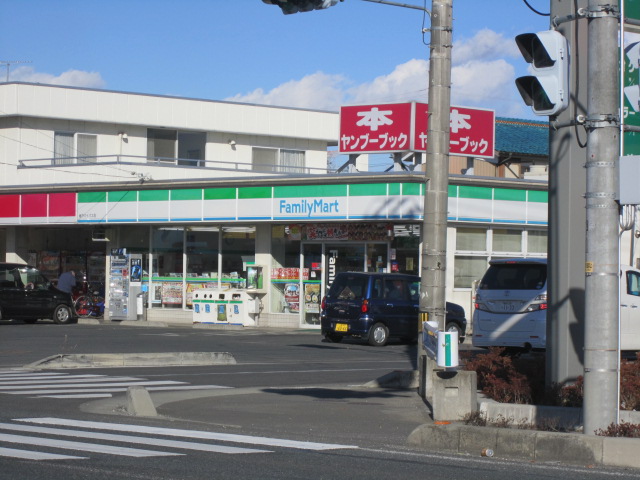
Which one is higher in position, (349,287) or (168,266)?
(168,266)

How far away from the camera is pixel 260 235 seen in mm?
32938

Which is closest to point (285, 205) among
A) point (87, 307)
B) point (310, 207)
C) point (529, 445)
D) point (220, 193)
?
point (310, 207)

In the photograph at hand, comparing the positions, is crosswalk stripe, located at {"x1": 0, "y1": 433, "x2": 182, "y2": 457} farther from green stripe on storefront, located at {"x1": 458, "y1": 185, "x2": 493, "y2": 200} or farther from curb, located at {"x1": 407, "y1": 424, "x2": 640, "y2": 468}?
green stripe on storefront, located at {"x1": 458, "y1": 185, "x2": 493, "y2": 200}

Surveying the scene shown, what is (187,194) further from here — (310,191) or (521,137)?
(521,137)

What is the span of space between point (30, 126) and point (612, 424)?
34.7m

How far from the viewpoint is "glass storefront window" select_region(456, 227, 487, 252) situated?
100 ft

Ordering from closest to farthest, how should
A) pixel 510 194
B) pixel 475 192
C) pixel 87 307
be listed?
pixel 475 192 → pixel 510 194 → pixel 87 307

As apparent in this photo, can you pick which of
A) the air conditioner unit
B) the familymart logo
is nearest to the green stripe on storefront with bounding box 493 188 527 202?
the familymart logo

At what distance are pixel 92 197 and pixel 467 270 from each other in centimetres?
1419

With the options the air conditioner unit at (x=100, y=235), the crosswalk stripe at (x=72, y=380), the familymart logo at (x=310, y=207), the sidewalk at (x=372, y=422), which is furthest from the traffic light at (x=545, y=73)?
the air conditioner unit at (x=100, y=235)

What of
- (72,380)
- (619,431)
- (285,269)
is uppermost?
(285,269)

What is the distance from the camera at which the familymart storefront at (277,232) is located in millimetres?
29953

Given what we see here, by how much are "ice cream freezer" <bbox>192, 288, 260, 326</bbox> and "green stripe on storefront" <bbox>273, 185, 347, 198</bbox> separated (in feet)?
11.5

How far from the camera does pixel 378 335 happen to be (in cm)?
2516
